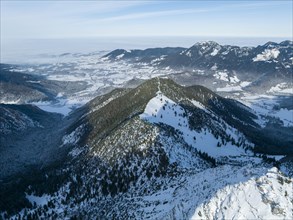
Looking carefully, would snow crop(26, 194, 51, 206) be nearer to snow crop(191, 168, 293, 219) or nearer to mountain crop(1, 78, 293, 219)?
mountain crop(1, 78, 293, 219)

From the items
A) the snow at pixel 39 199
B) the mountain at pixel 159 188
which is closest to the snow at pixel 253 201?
the mountain at pixel 159 188

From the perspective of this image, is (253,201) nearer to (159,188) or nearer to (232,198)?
(232,198)

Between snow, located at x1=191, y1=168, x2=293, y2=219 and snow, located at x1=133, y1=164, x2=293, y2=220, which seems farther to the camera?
Result: snow, located at x1=133, y1=164, x2=293, y2=220

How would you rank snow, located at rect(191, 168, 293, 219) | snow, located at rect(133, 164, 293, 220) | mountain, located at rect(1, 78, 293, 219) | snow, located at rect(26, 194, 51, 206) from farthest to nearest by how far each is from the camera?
snow, located at rect(26, 194, 51, 206) < mountain, located at rect(1, 78, 293, 219) < snow, located at rect(133, 164, 293, 220) < snow, located at rect(191, 168, 293, 219)

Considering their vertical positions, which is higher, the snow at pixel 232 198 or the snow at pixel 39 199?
the snow at pixel 232 198

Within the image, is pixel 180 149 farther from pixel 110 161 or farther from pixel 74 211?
pixel 74 211

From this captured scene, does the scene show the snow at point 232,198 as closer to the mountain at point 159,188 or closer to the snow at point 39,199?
the mountain at point 159,188

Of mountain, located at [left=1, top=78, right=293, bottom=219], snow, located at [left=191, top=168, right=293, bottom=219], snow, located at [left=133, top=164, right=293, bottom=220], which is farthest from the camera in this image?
mountain, located at [left=1, top=78, right=293, bottom=219]

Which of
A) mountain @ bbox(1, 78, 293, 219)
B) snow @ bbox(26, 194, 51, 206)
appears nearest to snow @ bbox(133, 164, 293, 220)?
mountain @ bbox(1, 78, 293, 219)

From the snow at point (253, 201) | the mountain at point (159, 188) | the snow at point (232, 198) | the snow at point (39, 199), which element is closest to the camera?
the snow at point (253, 201)

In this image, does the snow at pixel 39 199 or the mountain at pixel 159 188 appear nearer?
the mountain at pixel 159 188

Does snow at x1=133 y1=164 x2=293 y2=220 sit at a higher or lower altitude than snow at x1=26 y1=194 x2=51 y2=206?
higher
